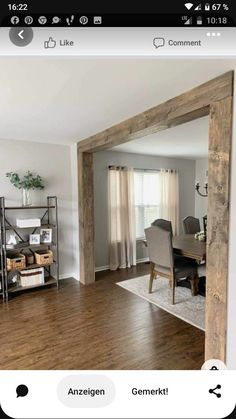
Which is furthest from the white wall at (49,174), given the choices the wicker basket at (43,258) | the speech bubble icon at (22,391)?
the speech bubble icon at (22,391)

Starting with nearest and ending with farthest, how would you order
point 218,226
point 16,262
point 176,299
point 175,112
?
1. point 218,226
2. point 175,112
3. point 176,299
4. point 16,262

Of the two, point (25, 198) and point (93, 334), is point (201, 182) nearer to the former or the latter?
point (25, 198)

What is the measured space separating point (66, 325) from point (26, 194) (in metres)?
1.90

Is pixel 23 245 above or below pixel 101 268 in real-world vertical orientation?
above

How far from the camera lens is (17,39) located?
0.54 meters

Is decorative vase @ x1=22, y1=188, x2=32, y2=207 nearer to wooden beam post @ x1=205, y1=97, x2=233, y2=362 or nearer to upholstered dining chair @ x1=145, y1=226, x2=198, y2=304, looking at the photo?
upholstered dining chair @ x1=145, y1=226, x2=198, y2=304

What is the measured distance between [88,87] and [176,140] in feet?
6.49

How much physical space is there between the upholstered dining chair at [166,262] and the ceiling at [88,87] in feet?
4.72

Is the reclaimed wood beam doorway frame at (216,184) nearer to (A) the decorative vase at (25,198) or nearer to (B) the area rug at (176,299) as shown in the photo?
(B) the area rug at (176,299)

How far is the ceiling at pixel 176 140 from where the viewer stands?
2.61 m

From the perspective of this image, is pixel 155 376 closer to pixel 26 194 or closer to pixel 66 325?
pixel 66 325

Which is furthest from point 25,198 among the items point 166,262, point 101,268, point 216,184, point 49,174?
point 216,184

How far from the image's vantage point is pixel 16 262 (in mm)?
2934

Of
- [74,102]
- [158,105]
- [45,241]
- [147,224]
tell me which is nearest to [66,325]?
[45,241]
